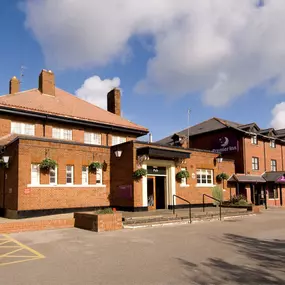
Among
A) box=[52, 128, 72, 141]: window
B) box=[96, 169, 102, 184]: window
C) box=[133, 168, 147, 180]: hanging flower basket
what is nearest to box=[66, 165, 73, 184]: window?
box=[96, 169, 102, 184]: window

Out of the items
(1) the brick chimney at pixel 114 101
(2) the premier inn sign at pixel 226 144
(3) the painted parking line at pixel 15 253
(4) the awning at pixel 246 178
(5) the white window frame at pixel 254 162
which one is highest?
(1) the brick chimney at pixel 114 101

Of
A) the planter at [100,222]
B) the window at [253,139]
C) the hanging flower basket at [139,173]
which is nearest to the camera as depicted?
the planter at [100,222]

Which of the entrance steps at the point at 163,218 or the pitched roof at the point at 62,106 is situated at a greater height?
the pitched roof at the point at 62,106

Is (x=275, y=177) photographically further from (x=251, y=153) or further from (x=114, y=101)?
(x=114, y=101)

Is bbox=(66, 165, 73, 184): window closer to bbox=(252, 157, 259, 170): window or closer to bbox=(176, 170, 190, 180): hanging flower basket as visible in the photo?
bbox=(176, 170, 190, 180): hanging flower basket

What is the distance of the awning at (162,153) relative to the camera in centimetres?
1836

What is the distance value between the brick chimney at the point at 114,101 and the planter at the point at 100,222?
1693 cm

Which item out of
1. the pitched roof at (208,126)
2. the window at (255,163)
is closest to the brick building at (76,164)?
the window at (255,163)

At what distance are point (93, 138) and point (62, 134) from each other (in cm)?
246

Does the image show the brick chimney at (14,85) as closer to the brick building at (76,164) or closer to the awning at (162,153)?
the brick building at (76,164)

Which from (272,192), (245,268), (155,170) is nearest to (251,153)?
(272,192)

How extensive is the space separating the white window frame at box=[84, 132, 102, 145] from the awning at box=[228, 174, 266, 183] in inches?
419

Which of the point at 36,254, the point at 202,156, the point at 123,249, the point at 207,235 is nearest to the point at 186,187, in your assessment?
the point at 202,156

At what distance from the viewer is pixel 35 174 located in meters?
17.0
